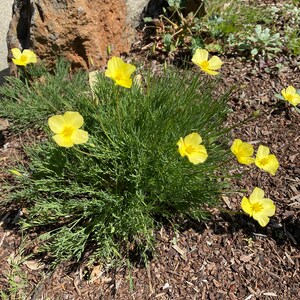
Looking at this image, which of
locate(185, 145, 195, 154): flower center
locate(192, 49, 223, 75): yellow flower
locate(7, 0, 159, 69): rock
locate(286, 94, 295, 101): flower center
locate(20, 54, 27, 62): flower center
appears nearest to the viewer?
locate(185, 145, 195, 154): flower center

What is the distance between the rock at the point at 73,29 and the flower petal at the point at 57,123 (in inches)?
56.8

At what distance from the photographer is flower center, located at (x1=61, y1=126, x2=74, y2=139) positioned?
1.99 meters

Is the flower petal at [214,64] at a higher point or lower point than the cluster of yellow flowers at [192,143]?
higher

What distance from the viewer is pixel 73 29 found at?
3.35 meters

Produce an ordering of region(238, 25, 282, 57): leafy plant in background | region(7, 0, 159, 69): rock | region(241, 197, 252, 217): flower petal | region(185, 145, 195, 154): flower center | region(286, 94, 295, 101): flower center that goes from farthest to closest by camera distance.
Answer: region(238, 25, 282, 57): leafy plant in background, region(7, 0, 159, 69): rock, region(286, 94, 295, 101): flower center, region(241, 197, 252, 217): flower petal, region(185, 145, 195, 154): flower center

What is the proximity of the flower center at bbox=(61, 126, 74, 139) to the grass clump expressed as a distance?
0.28 m

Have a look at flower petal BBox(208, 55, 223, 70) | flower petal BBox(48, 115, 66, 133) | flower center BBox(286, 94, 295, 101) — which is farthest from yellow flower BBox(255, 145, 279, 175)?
flower petal BBox(48, 115, 66, 133)

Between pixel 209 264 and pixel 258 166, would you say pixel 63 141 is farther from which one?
pixel 209 264

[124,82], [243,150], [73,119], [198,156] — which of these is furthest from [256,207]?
[73,119]

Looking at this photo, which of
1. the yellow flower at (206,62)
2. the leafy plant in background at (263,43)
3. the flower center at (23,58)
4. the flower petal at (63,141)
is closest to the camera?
the flower petal at (63,141)

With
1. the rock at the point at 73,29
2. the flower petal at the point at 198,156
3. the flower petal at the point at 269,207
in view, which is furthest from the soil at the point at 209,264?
the rock at the point at 73,29

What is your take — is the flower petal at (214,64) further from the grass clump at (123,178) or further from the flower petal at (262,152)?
the flower petal at (262,152)

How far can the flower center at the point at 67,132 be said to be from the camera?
199 centimetres

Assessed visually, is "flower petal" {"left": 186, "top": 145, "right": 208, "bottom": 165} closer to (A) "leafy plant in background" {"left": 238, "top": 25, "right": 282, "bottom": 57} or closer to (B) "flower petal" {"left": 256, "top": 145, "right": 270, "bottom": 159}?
(B) "flower petal" {"left": 256, "top": 145, "right": 270, "bottom": 159}
